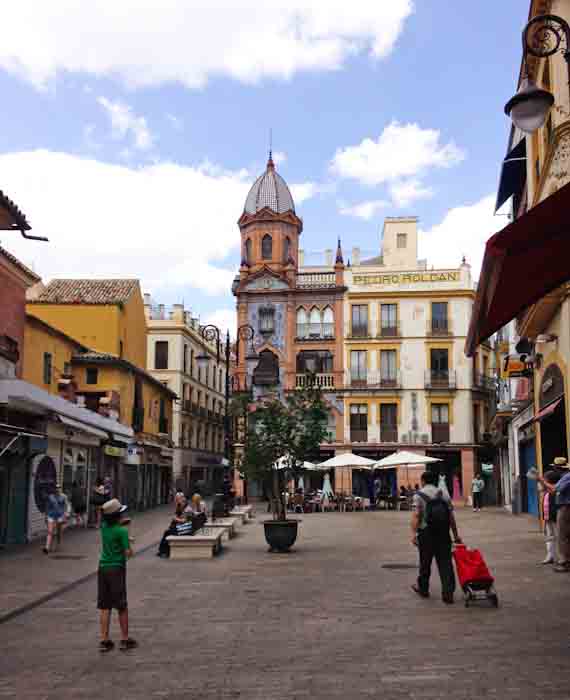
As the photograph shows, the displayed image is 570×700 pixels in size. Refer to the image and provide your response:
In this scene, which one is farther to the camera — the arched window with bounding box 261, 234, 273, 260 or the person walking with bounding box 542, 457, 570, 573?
the arched window with bounding box 261, 234, 273, 260

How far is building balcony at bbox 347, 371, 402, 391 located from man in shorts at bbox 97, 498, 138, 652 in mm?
39576

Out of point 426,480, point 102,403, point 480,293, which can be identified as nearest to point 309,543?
point 426,480

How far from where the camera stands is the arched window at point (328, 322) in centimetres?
4840

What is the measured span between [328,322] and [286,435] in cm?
3055

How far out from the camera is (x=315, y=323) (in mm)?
48688

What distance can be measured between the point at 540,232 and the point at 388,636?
13.8ft

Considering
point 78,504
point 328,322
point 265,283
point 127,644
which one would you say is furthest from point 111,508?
point 265,283

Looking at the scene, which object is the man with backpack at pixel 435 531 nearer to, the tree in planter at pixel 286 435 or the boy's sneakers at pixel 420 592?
the boy's sneakers at pixel 420 592

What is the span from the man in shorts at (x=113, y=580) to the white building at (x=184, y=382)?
4362 cm

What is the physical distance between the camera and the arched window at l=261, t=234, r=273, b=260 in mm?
50656

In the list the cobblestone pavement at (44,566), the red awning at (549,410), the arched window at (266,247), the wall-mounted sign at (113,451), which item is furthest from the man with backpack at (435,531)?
the arched window at (266,247)

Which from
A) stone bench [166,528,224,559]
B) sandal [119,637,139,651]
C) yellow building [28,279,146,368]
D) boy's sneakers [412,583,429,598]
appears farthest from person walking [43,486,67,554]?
yellow building [28,279,146,368]

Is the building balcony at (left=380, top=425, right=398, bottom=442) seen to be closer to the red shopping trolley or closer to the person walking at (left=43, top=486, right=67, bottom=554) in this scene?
the person walking at (left=43, top=486, right=67, bottom=554)

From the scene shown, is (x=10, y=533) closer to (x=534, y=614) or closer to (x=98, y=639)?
(x=98, y=639)
